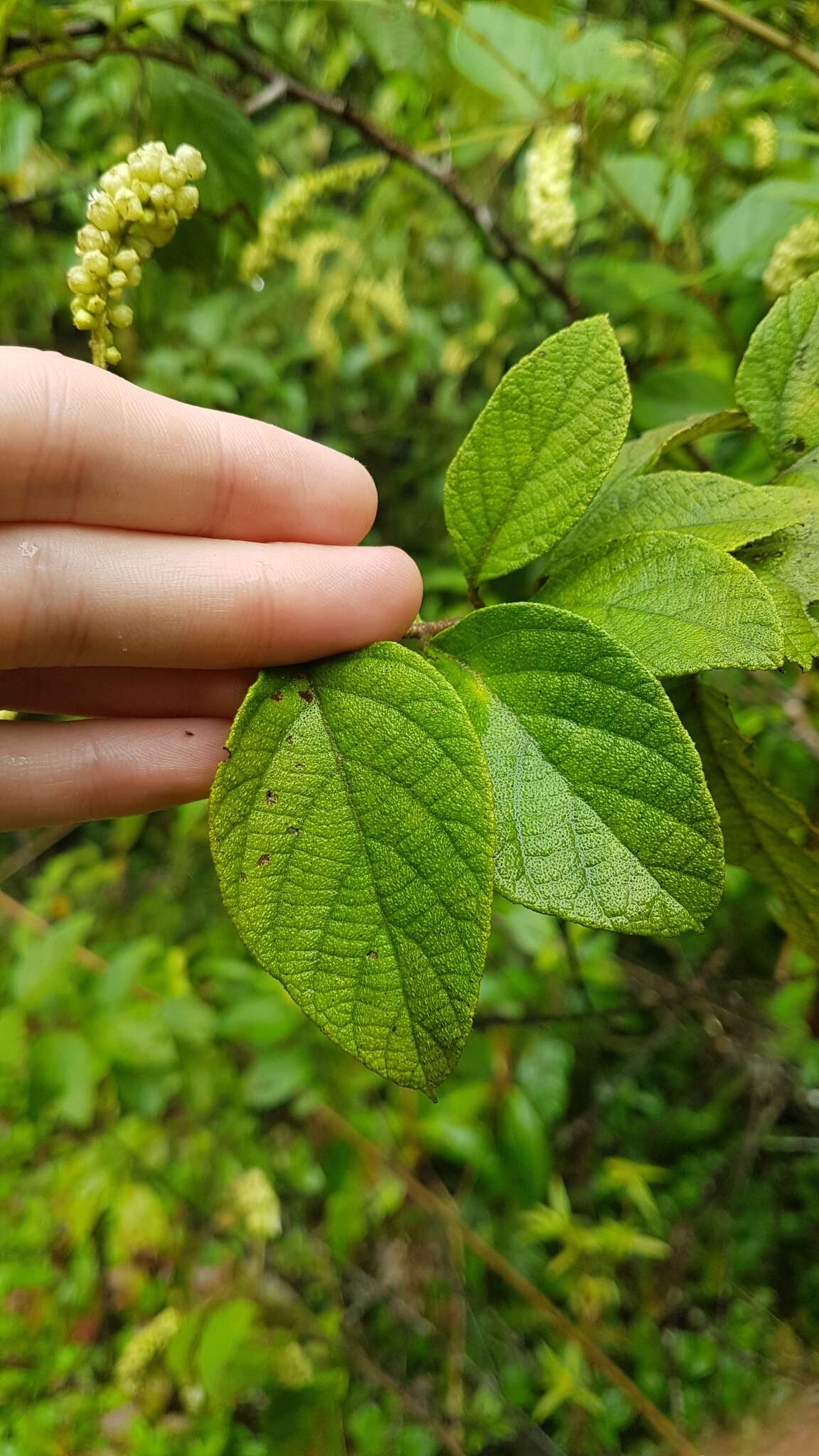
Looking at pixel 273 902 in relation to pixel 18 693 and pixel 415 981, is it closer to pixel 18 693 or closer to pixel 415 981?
pixel 415 981

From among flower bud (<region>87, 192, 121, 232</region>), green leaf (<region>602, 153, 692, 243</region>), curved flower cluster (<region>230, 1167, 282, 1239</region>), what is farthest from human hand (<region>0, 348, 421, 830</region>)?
curved flower cluster (<region>230, 1167, 282, 1239</region>)

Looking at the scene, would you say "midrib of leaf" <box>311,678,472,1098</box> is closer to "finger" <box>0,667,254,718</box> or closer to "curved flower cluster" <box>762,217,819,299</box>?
"finger" <box>0,667,254,718</box>

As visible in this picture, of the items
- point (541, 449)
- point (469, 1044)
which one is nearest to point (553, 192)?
point (541, 449)

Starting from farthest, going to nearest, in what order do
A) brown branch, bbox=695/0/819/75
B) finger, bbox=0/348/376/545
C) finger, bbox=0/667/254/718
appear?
brown branch, bbox=695/0/819/75 → finger, bbox=0/667/254/718 → finger, bbox=0/348/376/545

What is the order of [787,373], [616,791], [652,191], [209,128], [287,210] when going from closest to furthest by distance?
[616,791] → [787,373] → [209,128] → [652,191] → [287,210]

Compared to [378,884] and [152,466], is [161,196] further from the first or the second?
[378,884]

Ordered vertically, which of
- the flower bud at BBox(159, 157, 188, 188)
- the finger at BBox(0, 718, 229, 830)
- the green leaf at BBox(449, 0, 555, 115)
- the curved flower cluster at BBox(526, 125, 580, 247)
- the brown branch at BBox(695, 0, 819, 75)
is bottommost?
the finger at BBox(0, 718, 229, 830)
